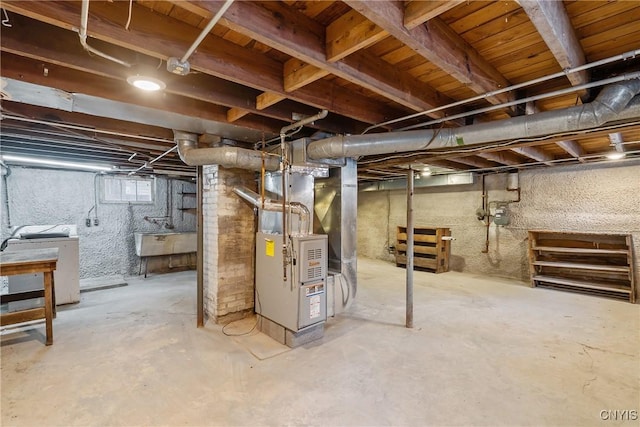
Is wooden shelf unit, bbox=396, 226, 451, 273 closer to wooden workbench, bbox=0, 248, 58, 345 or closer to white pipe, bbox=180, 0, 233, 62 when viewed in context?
white pipe, bbox=180, 0, 233, 62

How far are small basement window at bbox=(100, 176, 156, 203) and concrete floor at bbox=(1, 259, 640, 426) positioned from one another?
264cm

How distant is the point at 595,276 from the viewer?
15.1ft

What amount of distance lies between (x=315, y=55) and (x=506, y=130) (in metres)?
1.60

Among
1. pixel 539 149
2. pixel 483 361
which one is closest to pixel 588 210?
pixel 539 149

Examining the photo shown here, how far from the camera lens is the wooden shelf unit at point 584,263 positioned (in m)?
4.19

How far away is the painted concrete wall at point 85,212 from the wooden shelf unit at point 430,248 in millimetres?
5309

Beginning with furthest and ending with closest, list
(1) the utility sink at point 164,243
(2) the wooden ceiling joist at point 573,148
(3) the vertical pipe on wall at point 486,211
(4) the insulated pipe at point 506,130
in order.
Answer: (3) the vertical pipe on wall at point 486,211
(1) the utility sink at point 164,243
(2) the wooden ceiling joist at point 573,148
(4) the insulated pipe at point 506,130

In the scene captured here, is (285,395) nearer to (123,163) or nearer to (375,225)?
(123,163)

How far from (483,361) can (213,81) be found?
122 inches

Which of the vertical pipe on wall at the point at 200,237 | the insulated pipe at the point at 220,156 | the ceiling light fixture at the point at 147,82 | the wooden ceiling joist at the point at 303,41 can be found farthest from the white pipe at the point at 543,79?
the vertical pipe on wall at the point at 200,237

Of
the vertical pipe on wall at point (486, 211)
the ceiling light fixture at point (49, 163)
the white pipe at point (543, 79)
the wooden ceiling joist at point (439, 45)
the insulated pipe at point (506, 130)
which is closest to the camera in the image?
the wooden ceiling joist at point (439, 45)

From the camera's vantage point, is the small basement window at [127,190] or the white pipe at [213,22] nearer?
the white pipe at [213,22]

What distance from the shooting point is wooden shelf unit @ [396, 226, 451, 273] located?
585 cm

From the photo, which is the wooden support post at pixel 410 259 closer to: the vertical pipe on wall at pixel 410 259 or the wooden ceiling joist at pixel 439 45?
the vertical pipe on wall at pixel 410 259
